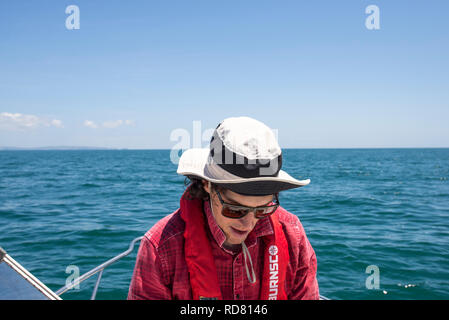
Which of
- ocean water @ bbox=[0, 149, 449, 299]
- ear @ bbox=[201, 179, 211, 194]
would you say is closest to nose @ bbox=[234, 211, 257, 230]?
ear @ bbox=[201, 179, 211, 194]

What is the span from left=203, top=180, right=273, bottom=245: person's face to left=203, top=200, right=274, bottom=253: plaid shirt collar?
0.03 meters

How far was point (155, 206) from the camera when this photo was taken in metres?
14.5

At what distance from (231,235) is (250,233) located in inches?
7.2

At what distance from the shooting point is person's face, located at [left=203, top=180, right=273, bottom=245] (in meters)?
1.69

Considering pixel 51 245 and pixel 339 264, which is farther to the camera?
pixel 51 245

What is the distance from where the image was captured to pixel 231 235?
1.83m

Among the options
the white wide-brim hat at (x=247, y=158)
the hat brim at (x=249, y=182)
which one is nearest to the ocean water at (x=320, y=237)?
the hat brim at (x=249, y=182)

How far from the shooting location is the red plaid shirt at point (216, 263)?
172cm

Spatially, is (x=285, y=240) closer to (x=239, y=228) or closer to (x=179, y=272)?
(x=239, y=228)

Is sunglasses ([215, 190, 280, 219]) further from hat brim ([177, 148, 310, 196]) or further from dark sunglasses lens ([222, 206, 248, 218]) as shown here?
hat brim ([177, 148, 310, 196])

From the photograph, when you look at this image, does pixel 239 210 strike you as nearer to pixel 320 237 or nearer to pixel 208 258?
pixel 208 258
